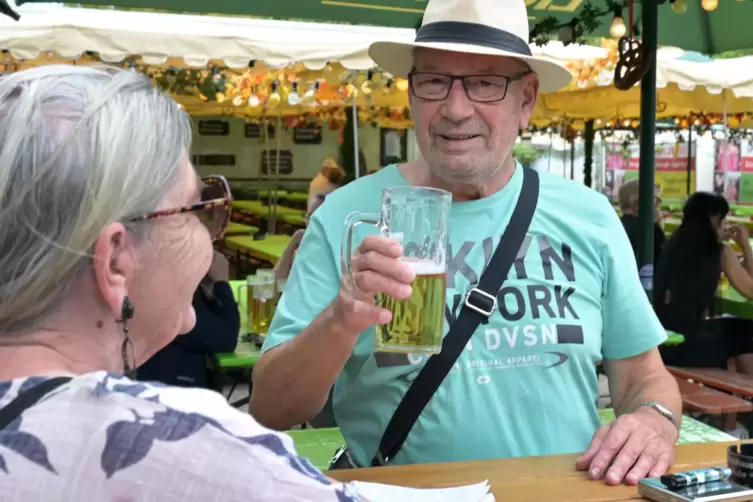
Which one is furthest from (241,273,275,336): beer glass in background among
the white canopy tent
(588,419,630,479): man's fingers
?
(588,419,630,479): man's fingers

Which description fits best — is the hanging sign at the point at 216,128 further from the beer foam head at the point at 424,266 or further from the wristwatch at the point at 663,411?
the beer foam head at the point at 424,266

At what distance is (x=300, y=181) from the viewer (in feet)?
69.6

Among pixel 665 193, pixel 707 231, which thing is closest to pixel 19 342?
pixel 707 231

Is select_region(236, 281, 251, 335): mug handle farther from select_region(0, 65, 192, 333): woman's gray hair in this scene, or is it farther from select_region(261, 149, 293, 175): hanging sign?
select_region(261, 149, 293, 175): hanging sign

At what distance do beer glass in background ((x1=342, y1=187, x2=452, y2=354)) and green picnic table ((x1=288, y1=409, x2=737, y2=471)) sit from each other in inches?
65.0

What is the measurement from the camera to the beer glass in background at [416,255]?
1.30m

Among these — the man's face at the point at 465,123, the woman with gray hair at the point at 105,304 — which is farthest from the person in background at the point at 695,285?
the woman with gray hair at the point at 105,304

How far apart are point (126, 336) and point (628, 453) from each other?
37.9 inches

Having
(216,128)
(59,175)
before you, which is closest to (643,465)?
(59,175)

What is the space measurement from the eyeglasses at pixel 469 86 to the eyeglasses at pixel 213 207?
819mm

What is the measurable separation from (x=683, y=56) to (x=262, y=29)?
13.4ft

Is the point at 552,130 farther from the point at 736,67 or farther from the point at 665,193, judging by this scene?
the point at 736,67

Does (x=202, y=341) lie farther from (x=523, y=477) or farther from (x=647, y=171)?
(x=647, y=171)

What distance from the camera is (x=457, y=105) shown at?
177 cm
